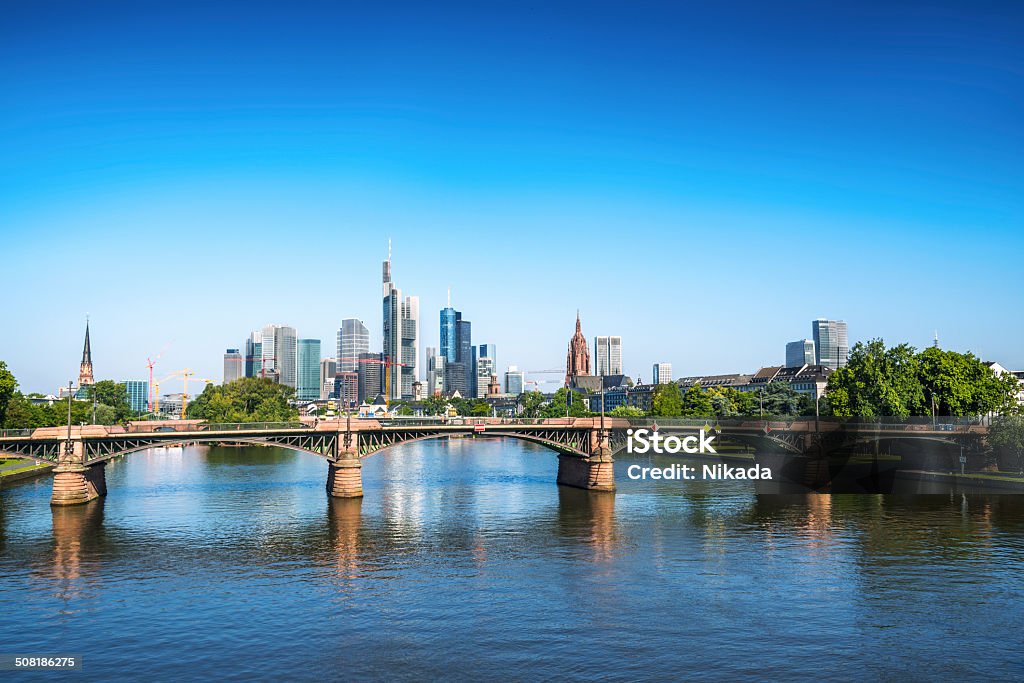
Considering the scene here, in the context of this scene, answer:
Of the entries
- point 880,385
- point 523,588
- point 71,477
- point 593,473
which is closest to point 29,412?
point 71,477

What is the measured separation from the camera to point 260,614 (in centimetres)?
4919

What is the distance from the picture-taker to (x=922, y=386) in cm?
13838

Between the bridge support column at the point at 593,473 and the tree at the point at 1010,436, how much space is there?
5223 centimetres

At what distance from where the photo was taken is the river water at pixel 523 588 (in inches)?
1620

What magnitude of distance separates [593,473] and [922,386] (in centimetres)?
6616

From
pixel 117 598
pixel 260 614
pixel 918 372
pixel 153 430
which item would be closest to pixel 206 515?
pixel 153 430

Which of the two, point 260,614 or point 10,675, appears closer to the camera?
point 10,675

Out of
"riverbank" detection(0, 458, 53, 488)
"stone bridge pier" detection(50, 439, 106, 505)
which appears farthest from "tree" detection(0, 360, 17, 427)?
"stone bridge pier" detection(50, 439, 106, 505)

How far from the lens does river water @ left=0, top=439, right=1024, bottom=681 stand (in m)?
41.2

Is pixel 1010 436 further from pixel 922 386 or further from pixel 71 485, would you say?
pixel 71 485

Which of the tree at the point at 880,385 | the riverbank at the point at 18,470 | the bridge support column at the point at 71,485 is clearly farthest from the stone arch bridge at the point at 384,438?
→ the riverbank at the point at 18,470

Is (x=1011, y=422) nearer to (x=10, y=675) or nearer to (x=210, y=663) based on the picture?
(x=210, y=663)

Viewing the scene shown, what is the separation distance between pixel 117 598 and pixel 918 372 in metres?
131

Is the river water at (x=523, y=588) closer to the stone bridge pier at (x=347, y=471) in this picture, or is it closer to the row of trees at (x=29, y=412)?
the stone bridge pier at (x=347, y=471)
